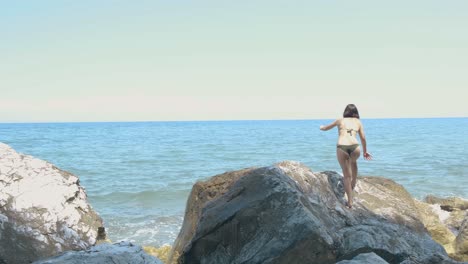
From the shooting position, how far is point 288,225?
5297mm

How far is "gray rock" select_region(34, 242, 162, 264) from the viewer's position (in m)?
3.45

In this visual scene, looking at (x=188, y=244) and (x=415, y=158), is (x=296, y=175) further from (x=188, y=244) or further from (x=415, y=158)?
(x=415, y=158)

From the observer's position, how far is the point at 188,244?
5984 millimetres

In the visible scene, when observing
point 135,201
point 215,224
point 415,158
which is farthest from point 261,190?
point 415,158

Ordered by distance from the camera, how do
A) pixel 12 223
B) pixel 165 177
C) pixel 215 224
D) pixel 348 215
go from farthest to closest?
pixel 165 177, pixel 348 215, pixel 12 223, pixel 215 224

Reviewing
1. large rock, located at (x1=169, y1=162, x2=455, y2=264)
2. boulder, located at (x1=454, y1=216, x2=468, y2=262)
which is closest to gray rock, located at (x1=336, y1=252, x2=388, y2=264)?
large rock, located at (x1=169, y1=162, x2=455, y2=264)

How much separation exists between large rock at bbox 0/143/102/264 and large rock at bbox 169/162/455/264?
1.51 metres

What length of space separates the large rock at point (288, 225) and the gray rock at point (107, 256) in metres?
1.77

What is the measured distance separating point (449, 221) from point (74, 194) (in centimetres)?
934

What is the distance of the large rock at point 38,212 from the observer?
600cm

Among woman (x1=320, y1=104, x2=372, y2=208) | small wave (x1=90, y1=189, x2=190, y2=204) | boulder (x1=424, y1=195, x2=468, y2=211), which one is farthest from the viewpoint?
small wave (x1=90, y1=189, x2=190, y2=204)

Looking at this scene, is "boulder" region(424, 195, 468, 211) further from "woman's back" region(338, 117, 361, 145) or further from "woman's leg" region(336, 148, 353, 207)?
"woman's leg" region(336, 148, 353, 207)

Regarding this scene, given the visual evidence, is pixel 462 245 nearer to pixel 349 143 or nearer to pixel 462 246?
pixel 462 246

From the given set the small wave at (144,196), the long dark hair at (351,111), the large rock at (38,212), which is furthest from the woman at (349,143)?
the small wave at (144,196)
